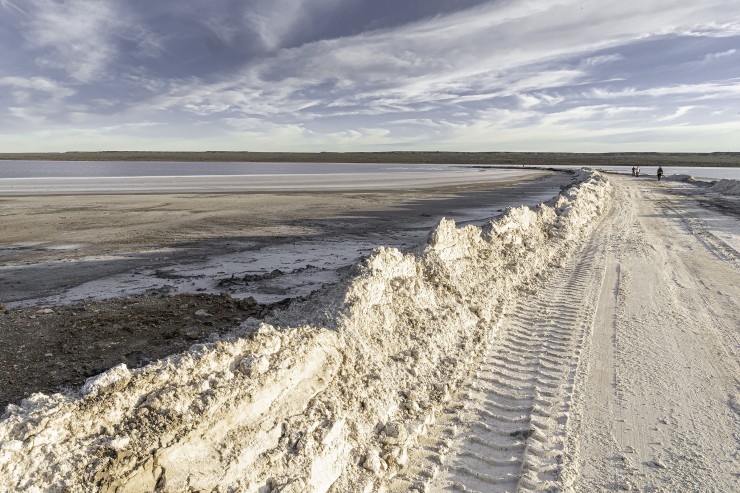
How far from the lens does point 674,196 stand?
27875mm

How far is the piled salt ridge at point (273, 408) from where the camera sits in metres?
2.73

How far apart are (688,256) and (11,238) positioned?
60.5 ft

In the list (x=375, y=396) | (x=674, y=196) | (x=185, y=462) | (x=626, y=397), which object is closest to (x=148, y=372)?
(x=185, y=462)

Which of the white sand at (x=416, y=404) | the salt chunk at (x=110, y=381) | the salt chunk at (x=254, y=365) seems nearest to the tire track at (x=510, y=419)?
the white sand at (x=416, y=404)

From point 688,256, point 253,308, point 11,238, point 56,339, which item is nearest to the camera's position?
point 56,339

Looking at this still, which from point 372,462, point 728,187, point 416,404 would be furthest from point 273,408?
point 728,187

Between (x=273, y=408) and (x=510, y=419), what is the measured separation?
216 centimetres

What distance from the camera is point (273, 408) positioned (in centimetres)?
352

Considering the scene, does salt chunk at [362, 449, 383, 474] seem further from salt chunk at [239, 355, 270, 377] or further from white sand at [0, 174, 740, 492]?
salt chunk at [239, 355, 270, 377]

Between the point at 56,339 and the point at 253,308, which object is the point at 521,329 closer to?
the point at 253,308

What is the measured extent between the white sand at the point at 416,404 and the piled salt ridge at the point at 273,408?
12 mm

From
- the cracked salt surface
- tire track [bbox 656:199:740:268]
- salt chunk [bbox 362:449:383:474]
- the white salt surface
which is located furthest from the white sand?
the white salt surface

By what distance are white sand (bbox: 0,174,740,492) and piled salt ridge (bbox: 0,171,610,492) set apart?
0.01 m

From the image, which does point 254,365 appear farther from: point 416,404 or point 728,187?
point 728,187
